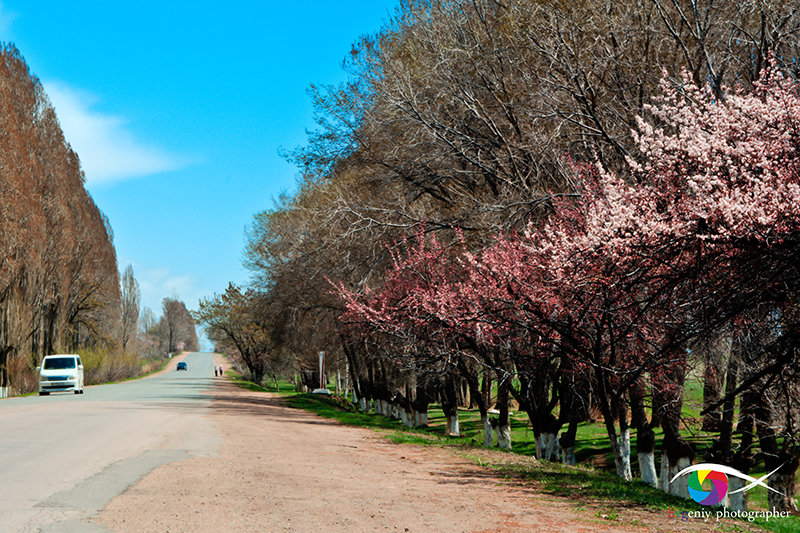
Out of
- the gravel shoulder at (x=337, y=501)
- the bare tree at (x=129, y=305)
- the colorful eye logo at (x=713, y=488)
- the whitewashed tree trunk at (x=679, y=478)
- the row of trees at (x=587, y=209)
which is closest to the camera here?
the gravel shoulder at (x=337, y=501)

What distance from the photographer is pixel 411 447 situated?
17.5m

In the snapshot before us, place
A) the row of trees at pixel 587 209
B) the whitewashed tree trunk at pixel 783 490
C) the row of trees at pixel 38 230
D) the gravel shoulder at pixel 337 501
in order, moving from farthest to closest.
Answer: the row of trees at pixel 38 230 < the whitewashed tree trunk at pixel 783 490 < the row of trees at pixel 587 209 < the gravel shoulder at pixel 337 501

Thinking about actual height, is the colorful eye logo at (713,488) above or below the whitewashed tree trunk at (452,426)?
above

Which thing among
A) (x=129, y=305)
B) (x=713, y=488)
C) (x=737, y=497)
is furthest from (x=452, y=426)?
(x=129, y=305)

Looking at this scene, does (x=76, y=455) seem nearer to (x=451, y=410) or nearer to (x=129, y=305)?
(x=451, y=410)

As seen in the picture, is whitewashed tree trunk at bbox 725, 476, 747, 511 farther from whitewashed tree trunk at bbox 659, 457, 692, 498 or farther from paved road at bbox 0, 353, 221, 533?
paved road at bbox 0, 353, 221, 533

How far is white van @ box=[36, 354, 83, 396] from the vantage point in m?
36.2

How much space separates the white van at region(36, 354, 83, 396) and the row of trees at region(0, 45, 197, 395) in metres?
1.92

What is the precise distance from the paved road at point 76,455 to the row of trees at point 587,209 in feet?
17.6

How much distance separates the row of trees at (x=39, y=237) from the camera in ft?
122

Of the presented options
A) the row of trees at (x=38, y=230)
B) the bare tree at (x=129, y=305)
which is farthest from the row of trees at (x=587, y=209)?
the bare tree at (x=129, y=305)

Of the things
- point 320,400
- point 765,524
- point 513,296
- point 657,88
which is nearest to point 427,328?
point 513,296

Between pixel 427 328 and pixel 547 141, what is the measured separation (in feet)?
19.6

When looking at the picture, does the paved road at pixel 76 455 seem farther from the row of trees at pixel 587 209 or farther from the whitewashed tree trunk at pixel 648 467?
the whitewashed tree trunk at pixel 648 467
